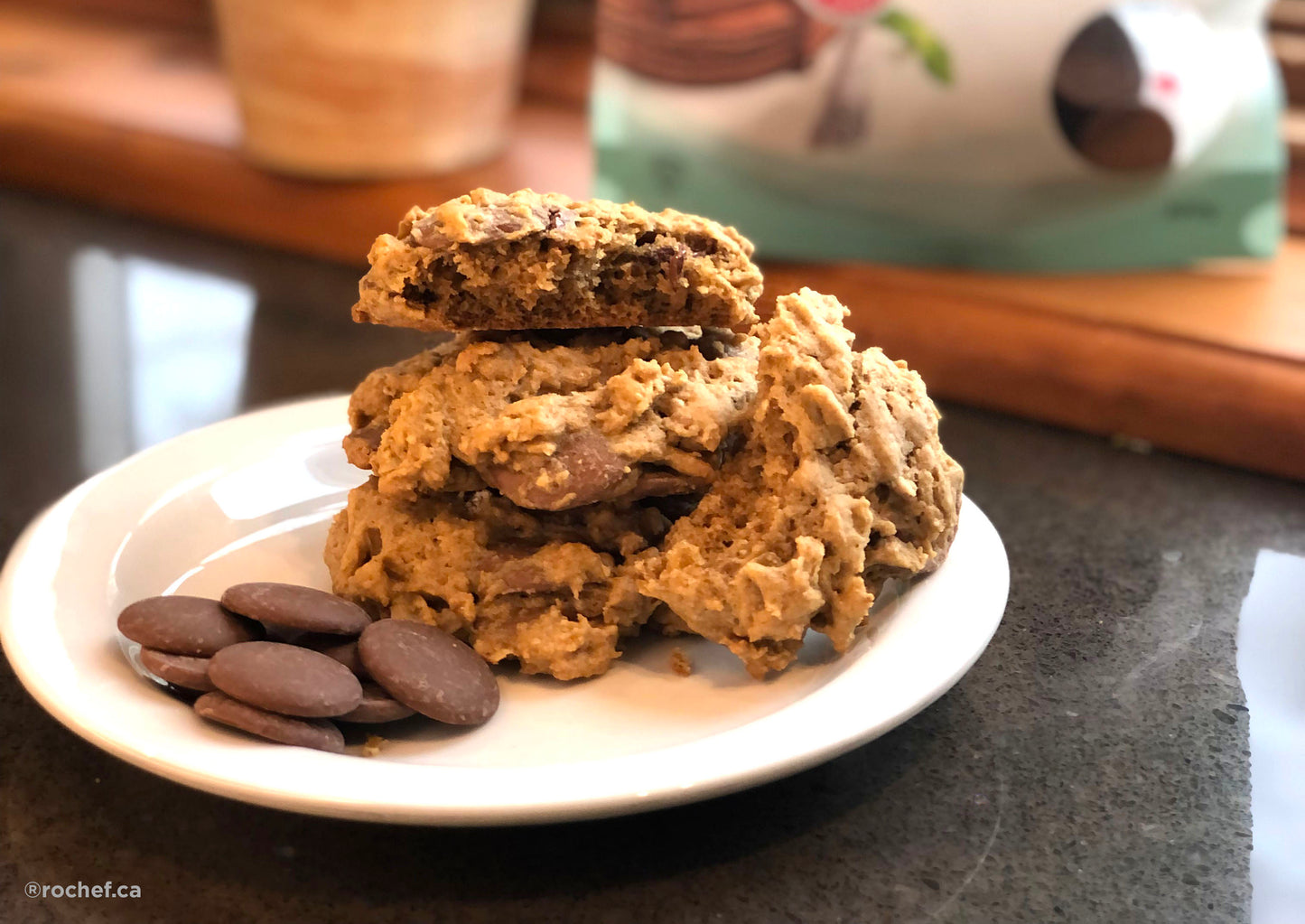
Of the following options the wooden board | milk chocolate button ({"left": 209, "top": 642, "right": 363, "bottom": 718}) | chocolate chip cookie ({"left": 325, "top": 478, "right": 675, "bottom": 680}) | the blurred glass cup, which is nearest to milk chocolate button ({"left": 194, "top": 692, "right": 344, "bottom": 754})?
Answer: milk chocolate button ({"left": 209, "top": 642, "right": 363, "bottom": 718})

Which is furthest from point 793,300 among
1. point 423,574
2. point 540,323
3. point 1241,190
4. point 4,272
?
point 4,272

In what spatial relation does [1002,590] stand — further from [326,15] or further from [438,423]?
[326,15]

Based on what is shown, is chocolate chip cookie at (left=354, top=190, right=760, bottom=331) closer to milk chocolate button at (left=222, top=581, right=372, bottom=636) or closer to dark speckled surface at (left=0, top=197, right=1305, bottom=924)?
milk chocolate button at (left=222, top=581, right=372, bottom=636)

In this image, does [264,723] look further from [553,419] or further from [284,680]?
[553,419]

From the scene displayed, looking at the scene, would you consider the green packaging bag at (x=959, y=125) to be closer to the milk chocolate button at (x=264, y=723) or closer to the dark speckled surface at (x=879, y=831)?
the dark speckled surface at (x=879, y=831)

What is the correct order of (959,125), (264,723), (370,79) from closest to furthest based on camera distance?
(264,723)
(959,125)
(370,79)

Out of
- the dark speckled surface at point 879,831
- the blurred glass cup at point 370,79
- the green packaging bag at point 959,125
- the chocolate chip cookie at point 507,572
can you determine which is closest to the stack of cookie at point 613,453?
the chocolate chip cookie at point 507,572

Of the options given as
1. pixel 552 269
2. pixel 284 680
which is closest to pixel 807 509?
pixel 552 269
